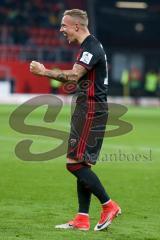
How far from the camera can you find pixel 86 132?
8156mm

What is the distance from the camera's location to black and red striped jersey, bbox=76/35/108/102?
795 centimetres

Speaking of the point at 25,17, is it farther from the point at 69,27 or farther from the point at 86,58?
the point at 86,58

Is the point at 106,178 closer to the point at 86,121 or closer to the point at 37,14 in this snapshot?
the point at 86,121

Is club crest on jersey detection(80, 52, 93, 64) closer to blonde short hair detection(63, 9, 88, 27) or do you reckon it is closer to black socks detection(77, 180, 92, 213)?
blonde short hair detection(63, 9, 88, 27)

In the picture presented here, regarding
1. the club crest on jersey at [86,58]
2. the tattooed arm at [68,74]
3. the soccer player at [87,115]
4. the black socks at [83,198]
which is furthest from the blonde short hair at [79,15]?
the black socks at [83,198]

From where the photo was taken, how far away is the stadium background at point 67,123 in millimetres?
8887

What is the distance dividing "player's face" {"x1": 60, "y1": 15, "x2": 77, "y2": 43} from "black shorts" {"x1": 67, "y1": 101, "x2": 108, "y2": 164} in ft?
2.12

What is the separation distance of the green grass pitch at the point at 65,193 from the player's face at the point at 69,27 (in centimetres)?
185

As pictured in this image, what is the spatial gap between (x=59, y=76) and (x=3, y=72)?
3726 centimetres

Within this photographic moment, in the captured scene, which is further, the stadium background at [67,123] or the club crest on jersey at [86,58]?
the stadium background at [67,123]

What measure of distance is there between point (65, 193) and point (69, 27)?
340 cm

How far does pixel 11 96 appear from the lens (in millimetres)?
41750

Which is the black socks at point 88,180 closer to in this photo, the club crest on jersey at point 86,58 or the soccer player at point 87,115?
the soccer player at point 87,115
